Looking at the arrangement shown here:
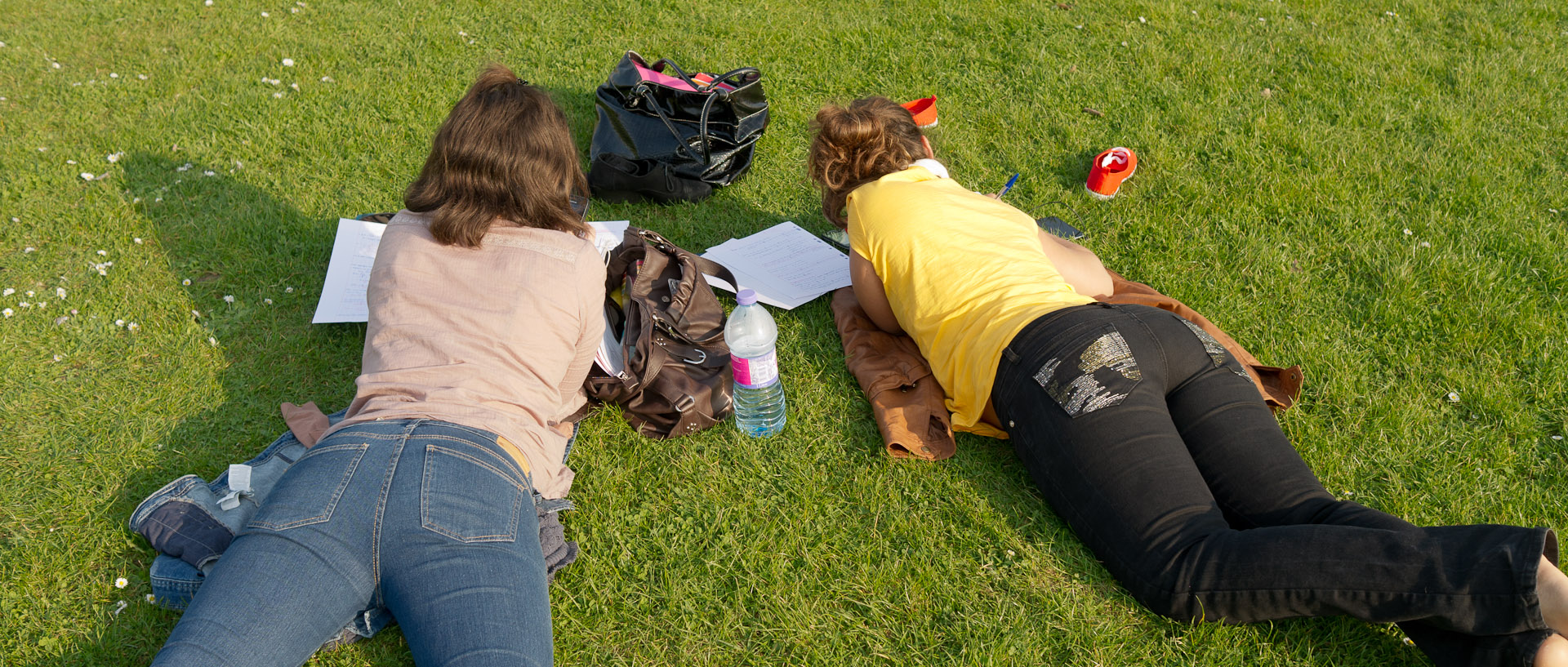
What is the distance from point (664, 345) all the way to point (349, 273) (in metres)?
1.75

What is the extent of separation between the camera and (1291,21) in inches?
266

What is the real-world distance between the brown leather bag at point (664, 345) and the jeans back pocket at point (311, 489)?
112cm

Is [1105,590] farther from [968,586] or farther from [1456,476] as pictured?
[1456,476]

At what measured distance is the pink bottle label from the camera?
3.48 m

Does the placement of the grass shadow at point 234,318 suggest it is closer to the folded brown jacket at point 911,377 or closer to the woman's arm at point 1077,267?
the folded brown jacket at point 911,377

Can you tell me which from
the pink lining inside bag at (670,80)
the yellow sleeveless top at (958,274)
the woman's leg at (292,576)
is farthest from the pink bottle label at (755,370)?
the pink lining inside bag at (670,80)

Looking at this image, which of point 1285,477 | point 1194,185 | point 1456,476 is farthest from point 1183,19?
point 1285,477

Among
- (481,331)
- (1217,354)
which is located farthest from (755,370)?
(1217,354)

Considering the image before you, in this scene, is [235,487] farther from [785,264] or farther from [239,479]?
[785,264]

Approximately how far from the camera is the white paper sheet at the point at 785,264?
4352 millimetres

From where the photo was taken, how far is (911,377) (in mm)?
3740

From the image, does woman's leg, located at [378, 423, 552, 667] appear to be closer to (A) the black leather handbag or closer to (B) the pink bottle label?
(B) the pink bottle label

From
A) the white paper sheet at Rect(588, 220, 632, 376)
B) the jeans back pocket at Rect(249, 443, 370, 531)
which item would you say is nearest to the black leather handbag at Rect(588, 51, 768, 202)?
the white paper sheet at Rect(588, 220, 632, 376)

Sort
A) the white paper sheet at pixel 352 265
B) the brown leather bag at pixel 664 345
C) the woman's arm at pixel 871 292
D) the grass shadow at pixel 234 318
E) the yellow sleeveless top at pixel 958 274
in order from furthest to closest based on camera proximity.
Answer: the white paper sheet at pixel 352 265
the woman's arm at pixel 871 292
the brown leather bag at pixel 664 345
the grass shadow at pixel 234 318
the yellow sleeveless top at pixel 958 274
